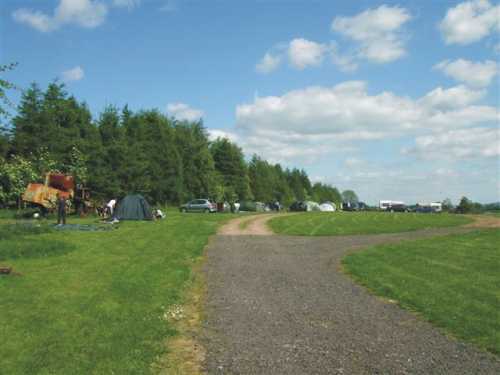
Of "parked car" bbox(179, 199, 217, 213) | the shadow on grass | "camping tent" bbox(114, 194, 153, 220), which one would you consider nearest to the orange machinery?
"camping tent" bbox(114, 194, 153, 220)

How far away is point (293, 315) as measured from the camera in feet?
28.3

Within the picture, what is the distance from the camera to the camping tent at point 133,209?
34.1 m

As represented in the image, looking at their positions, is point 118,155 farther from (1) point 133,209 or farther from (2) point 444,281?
(2) point 444,281

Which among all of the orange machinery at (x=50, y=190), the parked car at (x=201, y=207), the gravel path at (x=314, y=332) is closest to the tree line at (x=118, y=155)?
the orange machinery at (x=50, y=190)

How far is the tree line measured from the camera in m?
45.5

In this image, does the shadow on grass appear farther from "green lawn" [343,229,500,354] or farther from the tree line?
"green lawn" [343,229,500,354]

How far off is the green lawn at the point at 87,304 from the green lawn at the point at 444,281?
496 cm

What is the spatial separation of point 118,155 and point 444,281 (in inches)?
1569

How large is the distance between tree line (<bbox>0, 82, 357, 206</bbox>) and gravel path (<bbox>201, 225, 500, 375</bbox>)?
13765 mm

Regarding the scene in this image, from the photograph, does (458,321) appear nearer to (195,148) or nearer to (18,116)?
(18,116)

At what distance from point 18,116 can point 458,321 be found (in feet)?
175

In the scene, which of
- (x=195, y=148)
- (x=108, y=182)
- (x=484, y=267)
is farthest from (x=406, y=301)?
(x=195, y=148)

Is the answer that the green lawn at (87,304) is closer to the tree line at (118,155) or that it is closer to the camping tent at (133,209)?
the tree line at (118,155)

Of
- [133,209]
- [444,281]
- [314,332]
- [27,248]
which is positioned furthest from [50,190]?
[314,332]
